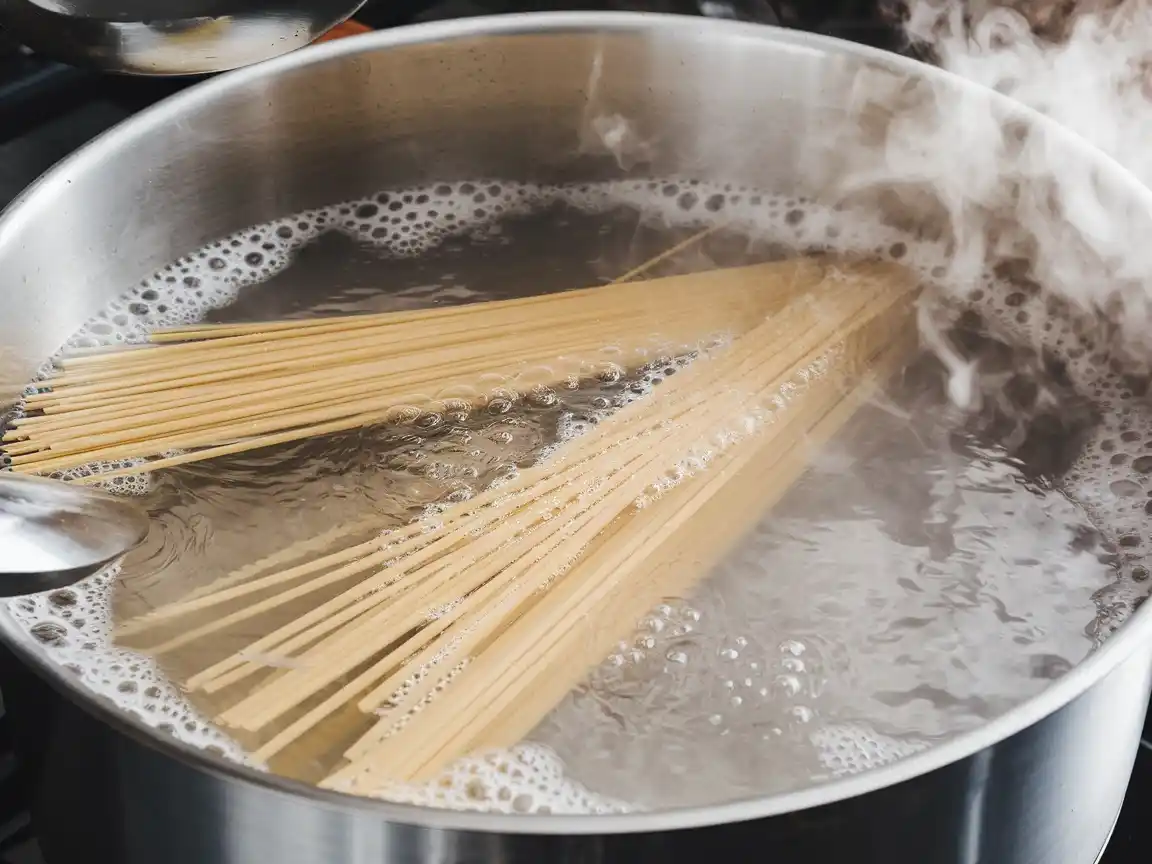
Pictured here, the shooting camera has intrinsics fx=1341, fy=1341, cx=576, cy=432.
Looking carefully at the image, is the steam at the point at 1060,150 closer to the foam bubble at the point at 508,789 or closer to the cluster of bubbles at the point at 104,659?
the foam bubble at the point at 508,789

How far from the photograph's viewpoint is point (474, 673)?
728 mm

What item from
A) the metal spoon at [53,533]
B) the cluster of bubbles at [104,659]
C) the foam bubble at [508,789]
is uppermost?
the metal spoon at [53,533]

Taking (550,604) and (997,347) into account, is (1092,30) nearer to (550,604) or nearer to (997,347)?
(997,347)

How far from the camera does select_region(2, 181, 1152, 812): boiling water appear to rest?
72cm

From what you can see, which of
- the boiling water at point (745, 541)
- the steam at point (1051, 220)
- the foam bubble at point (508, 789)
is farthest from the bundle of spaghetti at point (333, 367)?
the foam bubble at point (508, 789)

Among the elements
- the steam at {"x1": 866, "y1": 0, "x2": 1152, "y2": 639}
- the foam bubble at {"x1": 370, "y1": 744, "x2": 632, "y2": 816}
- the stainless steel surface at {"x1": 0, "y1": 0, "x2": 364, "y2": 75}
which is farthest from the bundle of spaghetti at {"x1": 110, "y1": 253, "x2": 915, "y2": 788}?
the stainless steel surface at {"x1": 0, "y1": 0, "x2": 364, "y2": 75}

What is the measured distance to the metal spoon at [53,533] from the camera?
63 centimetres

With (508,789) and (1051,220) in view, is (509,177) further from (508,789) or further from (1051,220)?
(508,789)

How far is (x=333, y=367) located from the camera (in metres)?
0.95

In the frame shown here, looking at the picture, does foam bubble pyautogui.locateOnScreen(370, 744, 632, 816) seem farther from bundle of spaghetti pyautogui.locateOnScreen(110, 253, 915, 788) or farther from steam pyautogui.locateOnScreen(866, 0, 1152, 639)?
steam pyautogui.locateOnScreen(866, 0, 1152, 639)

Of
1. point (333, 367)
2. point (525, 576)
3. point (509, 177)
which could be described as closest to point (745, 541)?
point (525, 576)

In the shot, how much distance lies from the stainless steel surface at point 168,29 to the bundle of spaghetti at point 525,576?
33 centimetres

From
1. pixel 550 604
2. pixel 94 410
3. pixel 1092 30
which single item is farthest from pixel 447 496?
pixel 1092 30

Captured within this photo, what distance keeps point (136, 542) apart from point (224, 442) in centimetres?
Result: 16
